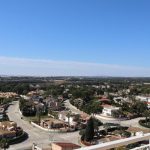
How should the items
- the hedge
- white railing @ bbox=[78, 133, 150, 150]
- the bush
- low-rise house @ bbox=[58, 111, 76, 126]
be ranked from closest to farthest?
white railing @ bbox=[78, 133, 150, 150], the hedge, the bush, low-rise house @ bbox=[58, 111, 76, 126]

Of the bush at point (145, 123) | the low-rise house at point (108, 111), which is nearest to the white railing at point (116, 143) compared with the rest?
the bush at point (145, 123)

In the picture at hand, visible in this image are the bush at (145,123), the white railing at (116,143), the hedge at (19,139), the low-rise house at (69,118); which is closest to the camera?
the white railing at (116,143)

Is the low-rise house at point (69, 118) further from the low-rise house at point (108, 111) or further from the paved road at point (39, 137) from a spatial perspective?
the low-rise house at point (108, 111)

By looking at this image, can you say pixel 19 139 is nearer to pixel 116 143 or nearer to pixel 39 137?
pixel 39 137

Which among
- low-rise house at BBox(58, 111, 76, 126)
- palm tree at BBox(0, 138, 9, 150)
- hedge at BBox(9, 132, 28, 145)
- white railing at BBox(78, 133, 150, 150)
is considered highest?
white railing at BBox(78, 133, 150, 150)

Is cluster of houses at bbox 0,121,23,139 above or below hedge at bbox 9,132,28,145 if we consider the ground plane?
above

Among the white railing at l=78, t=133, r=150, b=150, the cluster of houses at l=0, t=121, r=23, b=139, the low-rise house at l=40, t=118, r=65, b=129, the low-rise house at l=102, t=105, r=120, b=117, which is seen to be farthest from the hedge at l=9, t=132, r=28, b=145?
the white railing at l=78, t=133, r=150, b=150

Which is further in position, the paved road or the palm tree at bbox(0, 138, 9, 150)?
the paved road

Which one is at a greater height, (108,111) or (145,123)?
(108,111)

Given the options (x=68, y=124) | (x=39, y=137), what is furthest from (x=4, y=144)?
(x=68, y=124)

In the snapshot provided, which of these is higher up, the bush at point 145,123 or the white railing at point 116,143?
the white railing at point 116,143

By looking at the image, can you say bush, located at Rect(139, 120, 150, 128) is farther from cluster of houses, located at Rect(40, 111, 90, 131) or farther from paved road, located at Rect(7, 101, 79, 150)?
paved road, located at Rect(7, 101, 79, 150)

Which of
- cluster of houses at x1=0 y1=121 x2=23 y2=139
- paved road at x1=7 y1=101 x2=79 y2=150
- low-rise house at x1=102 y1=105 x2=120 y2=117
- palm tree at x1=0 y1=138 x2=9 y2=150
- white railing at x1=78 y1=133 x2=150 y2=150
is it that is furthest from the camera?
low-rise house at x1=102 y1=105 x2=120 y2=117
